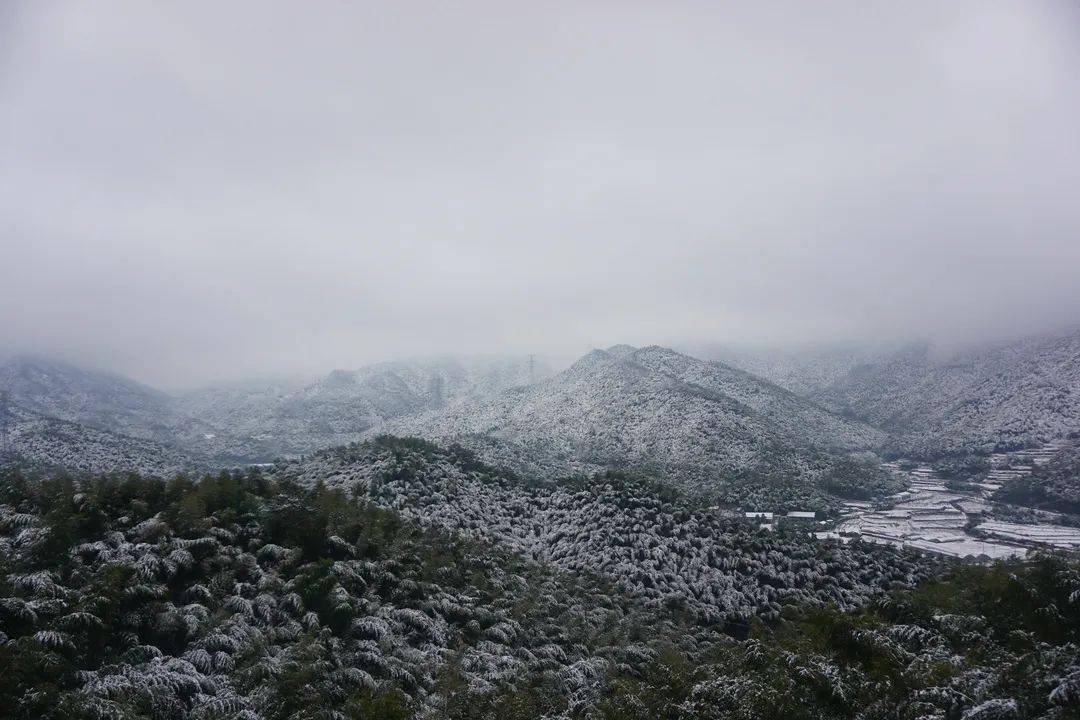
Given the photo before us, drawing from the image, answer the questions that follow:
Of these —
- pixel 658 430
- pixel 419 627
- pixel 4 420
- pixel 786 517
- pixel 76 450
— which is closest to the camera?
pixel 419 627

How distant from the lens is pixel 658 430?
142500 millimetres

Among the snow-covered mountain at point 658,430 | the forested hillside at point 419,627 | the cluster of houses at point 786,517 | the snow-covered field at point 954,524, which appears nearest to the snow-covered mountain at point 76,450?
the snow-covered mountain at point 658,430

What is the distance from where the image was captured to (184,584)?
26969 millimetres

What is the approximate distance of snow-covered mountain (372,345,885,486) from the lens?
124 meters

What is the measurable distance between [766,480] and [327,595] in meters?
113

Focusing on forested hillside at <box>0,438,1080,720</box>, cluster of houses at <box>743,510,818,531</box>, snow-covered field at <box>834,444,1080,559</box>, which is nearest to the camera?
forested hillside at <box>0,438,1080,720</box>

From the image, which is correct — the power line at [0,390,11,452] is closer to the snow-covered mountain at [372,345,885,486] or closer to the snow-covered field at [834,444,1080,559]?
the snow-covered mountain at [372,345,885,486]

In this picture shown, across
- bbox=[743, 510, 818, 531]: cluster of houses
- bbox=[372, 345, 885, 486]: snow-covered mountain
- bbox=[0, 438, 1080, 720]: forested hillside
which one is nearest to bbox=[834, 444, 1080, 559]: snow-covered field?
bbox=[743, 510, 818, 531]: cluster of houses

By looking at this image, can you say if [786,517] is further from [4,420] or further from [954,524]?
[4,420]

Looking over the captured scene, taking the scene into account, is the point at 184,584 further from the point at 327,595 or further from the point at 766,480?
the point at 766,480

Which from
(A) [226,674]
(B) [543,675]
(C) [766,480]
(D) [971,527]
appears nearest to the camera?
A: (A) [226,674]

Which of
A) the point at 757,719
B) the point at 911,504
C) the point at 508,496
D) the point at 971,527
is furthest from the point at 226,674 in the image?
the point at 911,504

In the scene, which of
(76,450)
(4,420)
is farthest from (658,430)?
(4,420)

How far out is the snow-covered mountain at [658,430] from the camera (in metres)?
124
